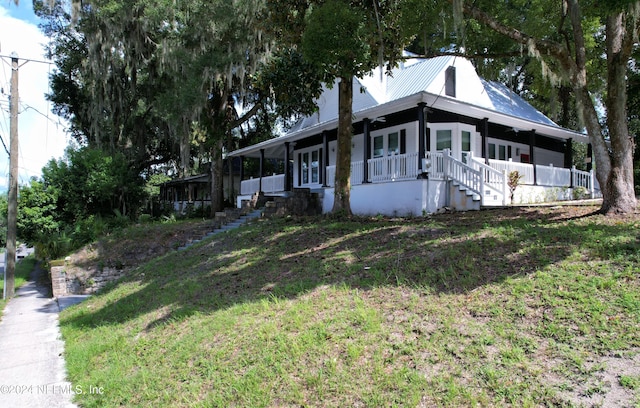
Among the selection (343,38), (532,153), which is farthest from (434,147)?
(343,38)

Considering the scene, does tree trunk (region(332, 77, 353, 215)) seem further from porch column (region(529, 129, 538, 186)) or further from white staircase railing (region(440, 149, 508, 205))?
porch column (region(529, 129, 538, 186))

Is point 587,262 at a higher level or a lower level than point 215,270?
higher

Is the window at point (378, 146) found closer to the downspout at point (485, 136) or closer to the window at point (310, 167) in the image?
the window at point (310, 167)

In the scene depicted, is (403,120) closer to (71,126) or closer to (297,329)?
(297,329)

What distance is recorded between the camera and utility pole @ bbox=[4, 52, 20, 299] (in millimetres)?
12523

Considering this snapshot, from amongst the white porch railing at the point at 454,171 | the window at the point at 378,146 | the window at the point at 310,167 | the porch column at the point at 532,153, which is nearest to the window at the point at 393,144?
the window at the point at 378,146

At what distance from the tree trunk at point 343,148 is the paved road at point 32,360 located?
6835 millimetres

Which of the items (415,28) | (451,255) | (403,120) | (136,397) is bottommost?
(136,397)

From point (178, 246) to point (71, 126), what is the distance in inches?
742

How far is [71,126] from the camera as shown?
28.2m

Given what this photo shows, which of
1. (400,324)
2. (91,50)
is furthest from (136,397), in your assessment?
(91,50)

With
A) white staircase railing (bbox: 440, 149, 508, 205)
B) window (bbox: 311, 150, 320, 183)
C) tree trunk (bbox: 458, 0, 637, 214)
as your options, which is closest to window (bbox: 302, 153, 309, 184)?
window (bbox: 311, 150, 320, 183)

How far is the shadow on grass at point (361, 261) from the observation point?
535 centimetres

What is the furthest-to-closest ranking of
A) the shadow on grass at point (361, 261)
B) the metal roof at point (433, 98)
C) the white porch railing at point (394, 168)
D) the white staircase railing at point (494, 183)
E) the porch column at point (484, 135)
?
the porch column at point (484, 135) < the metal roof at point (433, 98) < the white staircase railing at point (494, 183) < the white porch railing at point (394, 168) < the shadow on grass at point (361, 261)
